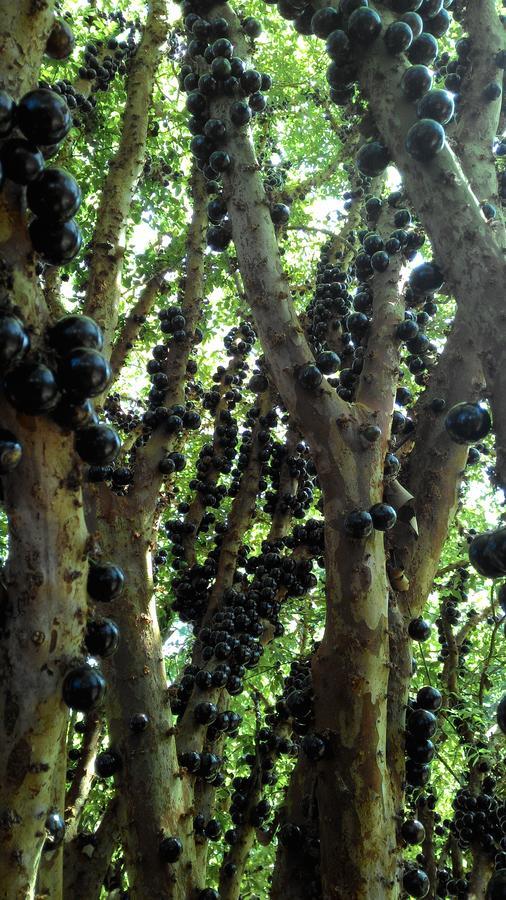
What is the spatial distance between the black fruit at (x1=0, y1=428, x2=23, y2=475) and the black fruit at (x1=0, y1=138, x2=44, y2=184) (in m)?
0.73

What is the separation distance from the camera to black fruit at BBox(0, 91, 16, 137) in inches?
70.6

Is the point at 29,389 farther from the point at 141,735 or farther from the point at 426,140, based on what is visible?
the point at 141,735

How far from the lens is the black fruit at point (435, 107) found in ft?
8.88

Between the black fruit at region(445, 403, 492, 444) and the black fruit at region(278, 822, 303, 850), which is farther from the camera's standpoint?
the black fruit at region(278, 822, 303, 850)

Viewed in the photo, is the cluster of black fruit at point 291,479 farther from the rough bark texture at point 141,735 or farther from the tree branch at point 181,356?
the rough bark texture at point 141,735

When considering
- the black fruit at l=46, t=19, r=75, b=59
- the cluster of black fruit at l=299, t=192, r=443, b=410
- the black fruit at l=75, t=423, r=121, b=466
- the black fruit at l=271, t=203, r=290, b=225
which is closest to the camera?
the black fruit at l=75, t=423, r=121, b=466

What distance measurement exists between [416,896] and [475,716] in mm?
1764

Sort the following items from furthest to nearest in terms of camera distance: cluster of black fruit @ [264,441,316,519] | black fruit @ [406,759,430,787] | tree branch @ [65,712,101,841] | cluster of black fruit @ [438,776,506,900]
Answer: cluster of black fruit @ [264,441,316,519] < cluster of black fruit @ [438,776,506,900] < tree branch @ [65,712,101,841] < black fruit @ [406,759,430,787]

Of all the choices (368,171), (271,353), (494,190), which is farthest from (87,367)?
(494,190)

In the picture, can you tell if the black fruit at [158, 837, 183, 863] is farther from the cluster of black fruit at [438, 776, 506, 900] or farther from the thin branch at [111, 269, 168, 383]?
the thin branch at [111, 269, 168, 383]

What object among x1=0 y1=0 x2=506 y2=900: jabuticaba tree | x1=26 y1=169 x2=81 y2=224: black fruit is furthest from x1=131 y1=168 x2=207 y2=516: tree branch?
x1=26 y1=169 x2=81 y2=224: black fruit

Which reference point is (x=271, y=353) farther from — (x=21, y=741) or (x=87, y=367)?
(x=21, y=741)

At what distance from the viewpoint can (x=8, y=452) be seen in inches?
64.6

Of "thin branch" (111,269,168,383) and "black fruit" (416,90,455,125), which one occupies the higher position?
"thin branch" (111,269,168,383)
